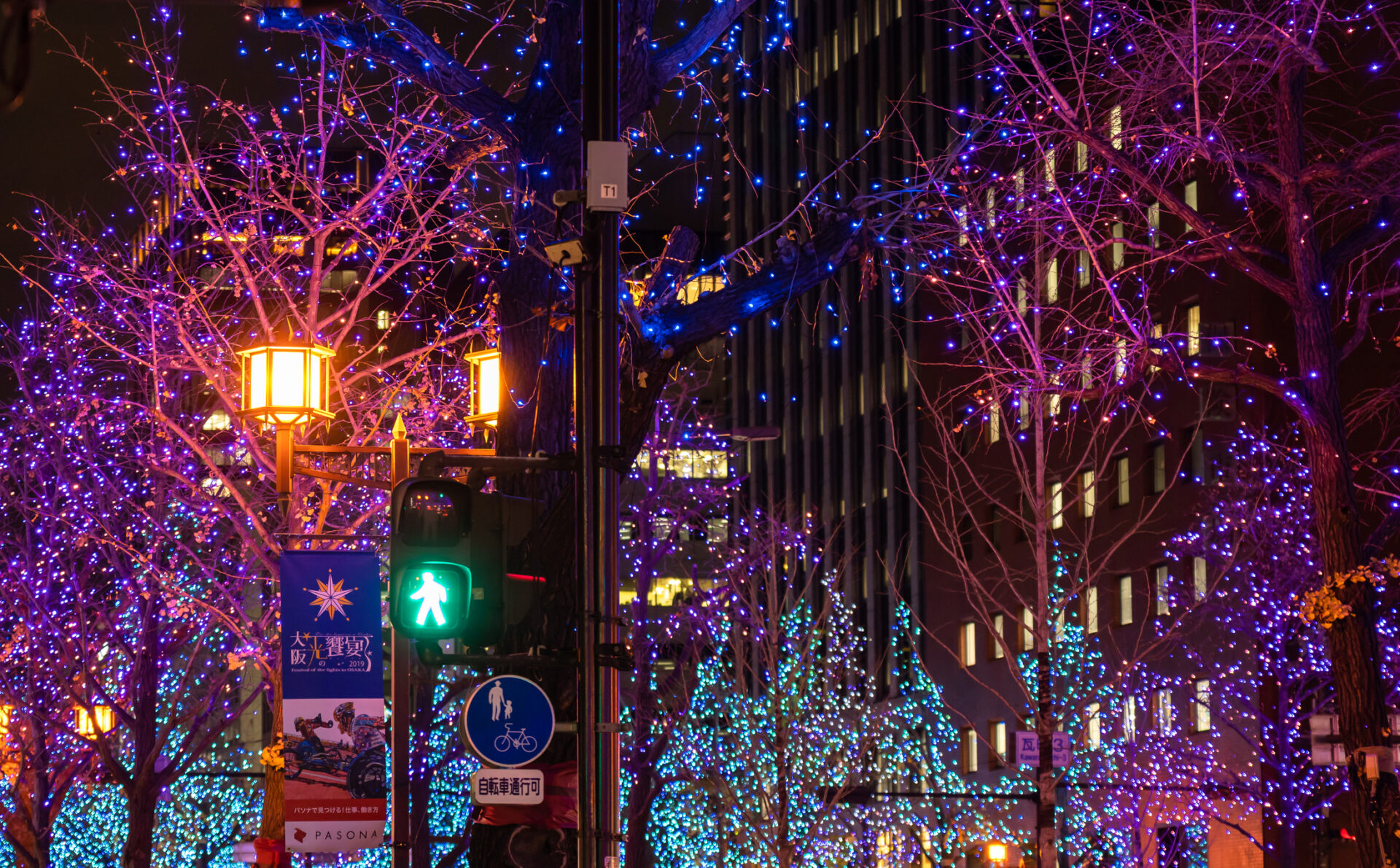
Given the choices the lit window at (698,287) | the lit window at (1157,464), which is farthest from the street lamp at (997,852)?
the lit window at (698,287)

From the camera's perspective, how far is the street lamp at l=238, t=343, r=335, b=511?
12797 millimetres

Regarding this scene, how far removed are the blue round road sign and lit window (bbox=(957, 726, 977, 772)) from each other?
4579cm

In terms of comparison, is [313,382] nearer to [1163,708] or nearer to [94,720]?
[94,720]

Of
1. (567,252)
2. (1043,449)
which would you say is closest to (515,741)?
(567,252)

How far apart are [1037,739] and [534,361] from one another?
38.4 feet

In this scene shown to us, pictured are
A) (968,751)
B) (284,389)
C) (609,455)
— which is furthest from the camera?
(968,751)

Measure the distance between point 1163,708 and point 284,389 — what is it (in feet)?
100

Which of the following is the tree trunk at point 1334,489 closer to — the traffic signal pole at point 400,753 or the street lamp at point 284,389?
the traffic signal pole at point 400,753

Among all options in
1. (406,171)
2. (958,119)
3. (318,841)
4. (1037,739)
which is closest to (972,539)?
(958,119)

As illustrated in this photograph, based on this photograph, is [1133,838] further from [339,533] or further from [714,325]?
[714,325]

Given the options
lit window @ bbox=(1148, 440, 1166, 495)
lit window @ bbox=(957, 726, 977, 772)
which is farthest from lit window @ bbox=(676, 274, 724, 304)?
lit window @ bbox=(957, 726, 977, 772)

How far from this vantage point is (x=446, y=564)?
22.8 feet

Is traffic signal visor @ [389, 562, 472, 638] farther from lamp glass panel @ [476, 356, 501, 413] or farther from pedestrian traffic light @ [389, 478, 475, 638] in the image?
lamp glass panel @ [476, 356, 501, 413]

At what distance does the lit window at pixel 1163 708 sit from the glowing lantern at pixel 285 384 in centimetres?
2894
